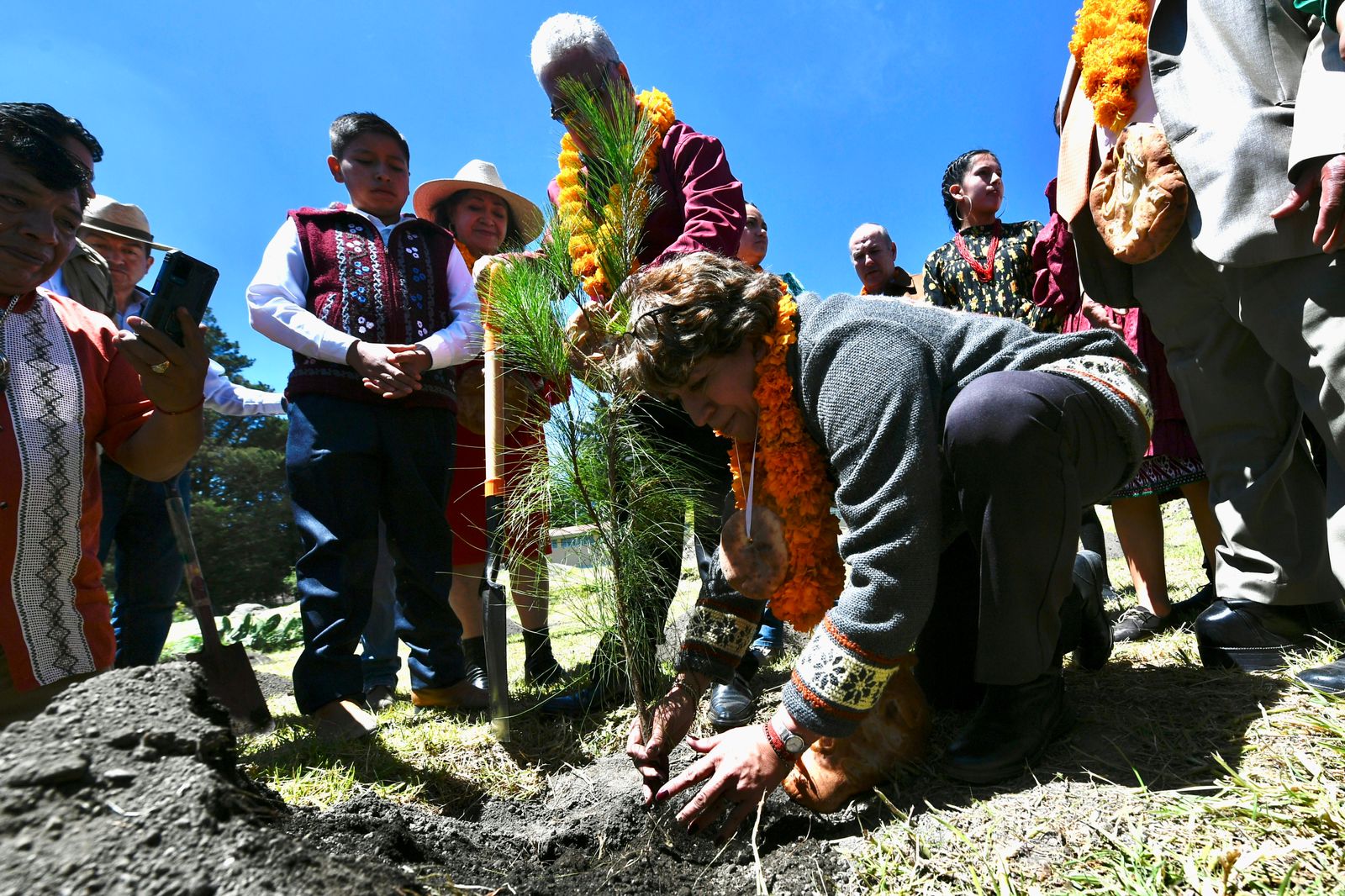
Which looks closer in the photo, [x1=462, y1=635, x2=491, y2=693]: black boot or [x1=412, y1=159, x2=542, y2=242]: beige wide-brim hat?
[x1=462, y1=635, x2=491, y2=693]: black boot

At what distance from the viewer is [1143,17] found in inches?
90.7

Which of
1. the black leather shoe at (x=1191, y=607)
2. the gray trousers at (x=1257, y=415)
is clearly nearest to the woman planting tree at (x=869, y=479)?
the gray trousers at (x=1257, y=415)

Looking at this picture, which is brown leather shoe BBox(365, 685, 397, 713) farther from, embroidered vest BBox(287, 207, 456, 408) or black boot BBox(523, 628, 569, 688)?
embroidered vest BBox(287, 207, 456, 408)

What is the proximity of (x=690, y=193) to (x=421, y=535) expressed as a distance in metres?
1.58

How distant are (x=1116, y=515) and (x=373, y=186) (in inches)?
132

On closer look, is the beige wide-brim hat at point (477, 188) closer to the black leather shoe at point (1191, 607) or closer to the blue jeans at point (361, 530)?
the blue jeans at point (361, 530)

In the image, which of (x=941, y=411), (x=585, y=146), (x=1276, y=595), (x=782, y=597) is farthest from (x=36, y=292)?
(x=1276, y=595)

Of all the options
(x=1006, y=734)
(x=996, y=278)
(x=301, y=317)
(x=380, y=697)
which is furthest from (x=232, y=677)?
(x=996, y=278)

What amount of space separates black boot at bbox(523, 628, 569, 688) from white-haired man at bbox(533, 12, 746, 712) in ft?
1.34

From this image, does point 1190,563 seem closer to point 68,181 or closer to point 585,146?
point 585,146

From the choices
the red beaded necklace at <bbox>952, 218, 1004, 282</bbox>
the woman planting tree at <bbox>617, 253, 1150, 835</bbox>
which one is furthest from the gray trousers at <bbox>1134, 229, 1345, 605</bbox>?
the red beaded necklace at <bbox>952, 218, 1004, 282</bbox>

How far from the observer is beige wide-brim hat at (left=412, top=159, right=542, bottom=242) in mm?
3967

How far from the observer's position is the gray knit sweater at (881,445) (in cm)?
155

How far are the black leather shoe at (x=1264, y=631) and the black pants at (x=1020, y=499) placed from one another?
730mm
